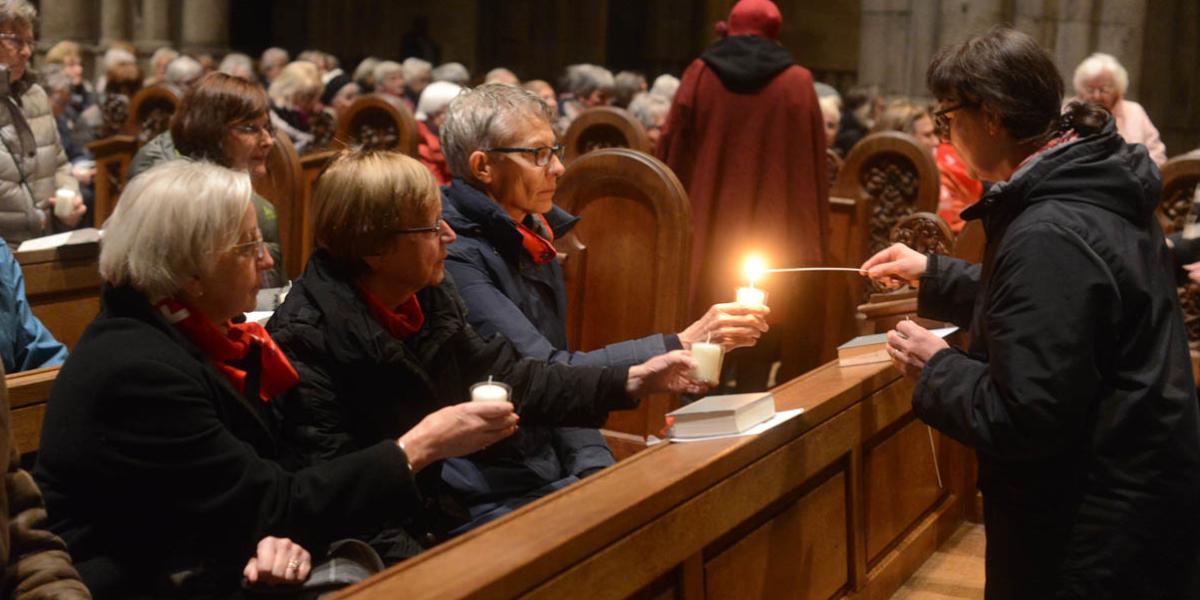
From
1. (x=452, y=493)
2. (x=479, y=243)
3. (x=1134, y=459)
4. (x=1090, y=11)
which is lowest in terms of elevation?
(x=452, y=493)

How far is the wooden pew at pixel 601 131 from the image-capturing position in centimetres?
677

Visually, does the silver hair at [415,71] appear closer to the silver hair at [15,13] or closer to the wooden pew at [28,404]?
the silver hair at [15,13]

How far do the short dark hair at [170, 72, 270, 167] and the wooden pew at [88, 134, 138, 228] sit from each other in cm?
318

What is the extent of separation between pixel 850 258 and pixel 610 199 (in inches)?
97.3

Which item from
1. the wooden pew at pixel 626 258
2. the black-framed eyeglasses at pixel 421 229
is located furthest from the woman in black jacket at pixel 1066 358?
the wooden pew at pixel 626 258

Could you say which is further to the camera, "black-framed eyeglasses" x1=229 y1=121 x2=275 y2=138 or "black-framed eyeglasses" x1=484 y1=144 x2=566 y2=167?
"black-framed eyeglasses" x1=229 y1=121 x2=275 y2=138

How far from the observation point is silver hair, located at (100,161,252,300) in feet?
7.37

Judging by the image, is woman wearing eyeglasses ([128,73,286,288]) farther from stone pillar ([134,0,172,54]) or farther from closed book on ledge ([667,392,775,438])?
stone pillar ([134,0,172,54])

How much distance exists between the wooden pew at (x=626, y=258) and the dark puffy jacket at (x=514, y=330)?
0.70 m

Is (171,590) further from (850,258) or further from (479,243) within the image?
(850,258)

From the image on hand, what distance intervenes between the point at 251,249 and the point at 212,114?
6.32ft

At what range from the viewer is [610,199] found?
413 cm

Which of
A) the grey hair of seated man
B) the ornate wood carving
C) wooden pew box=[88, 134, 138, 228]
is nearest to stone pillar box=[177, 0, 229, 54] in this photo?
wooden pew box=[88, 134, 138, 228]

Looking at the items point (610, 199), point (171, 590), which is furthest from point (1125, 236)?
point (610, 199)
